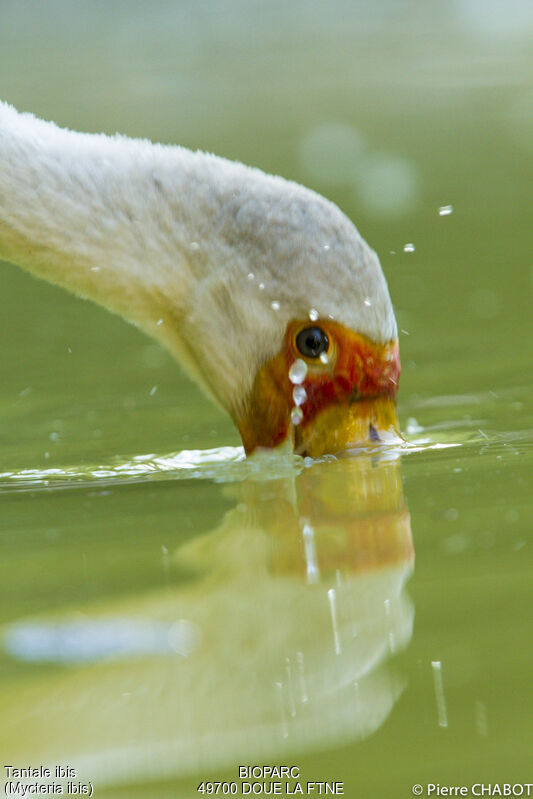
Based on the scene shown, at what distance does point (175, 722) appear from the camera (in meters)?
1.67

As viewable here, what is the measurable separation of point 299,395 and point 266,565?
165 centimetres

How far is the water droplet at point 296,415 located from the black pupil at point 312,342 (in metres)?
0.15

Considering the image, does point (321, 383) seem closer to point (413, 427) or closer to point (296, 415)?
point (296, 415)

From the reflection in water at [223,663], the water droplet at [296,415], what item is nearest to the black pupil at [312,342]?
the water droplet at [296,415]

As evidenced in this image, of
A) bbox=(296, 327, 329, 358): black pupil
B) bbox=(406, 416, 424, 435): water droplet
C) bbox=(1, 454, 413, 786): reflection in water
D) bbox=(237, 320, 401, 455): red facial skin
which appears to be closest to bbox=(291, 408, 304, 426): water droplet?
bbox=(237, 320, 401, 455): red facial skin

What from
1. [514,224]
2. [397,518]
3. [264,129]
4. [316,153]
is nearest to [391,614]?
[397,518]

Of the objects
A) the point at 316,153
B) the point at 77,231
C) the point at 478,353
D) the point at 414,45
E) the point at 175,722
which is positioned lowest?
the point at 175,722

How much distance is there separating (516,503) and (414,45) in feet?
58.7

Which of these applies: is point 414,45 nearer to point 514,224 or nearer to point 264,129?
point 264,129

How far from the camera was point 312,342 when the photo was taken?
12.7ft

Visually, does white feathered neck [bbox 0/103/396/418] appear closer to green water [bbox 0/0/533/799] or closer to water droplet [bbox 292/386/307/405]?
water droplet [bbox 292/386/307/405]

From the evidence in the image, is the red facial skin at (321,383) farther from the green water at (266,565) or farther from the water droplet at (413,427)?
the water droplet at (413,427)

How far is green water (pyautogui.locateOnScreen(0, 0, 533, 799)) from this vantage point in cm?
155

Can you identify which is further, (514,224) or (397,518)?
(514,224)
